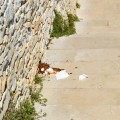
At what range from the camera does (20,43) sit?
21.3 feet

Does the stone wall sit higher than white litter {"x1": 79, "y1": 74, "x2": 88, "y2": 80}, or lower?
higher

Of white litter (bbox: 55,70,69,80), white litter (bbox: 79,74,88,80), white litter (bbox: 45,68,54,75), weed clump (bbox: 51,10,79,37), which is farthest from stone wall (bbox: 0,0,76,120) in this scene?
white litter (bbox: 79,74,88,80)

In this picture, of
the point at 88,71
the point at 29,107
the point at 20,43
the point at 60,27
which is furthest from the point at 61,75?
the point at 60,27

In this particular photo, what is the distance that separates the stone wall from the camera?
5.63 meters

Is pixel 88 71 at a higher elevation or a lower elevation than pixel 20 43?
lower

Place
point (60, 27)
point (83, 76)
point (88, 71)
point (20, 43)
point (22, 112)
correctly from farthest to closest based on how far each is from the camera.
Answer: point (60, 27) < point (88, 71) < point (83, 76) < point (20, 43) < point (22, 112)

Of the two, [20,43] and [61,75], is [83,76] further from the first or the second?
[20,43]

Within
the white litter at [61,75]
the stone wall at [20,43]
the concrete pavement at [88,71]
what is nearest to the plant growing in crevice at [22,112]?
the stone wall at [20,43]

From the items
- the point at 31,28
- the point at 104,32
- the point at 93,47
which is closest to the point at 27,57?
the point at 31,28

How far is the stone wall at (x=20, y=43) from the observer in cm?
563

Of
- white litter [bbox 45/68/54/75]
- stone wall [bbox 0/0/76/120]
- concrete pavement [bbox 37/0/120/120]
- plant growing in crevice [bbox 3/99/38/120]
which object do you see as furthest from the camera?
white litter [bbox 45/68/54/75]

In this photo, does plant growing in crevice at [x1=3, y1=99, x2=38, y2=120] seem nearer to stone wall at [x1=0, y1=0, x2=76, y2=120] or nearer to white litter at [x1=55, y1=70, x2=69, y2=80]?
stone wall at [x1=0, y1=0, x2=76, y2=120]

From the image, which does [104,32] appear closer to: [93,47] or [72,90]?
[93,47]

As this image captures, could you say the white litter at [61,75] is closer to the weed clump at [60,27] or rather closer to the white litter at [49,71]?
the white litter at [49,71]
